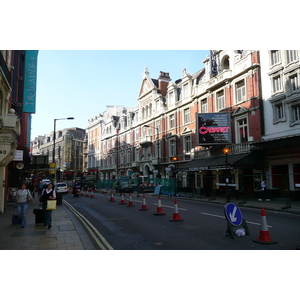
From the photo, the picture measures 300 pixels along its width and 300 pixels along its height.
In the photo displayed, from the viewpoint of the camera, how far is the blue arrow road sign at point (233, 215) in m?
8.14

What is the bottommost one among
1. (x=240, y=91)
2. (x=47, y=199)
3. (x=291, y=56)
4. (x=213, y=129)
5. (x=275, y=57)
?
(x=47, y=199)

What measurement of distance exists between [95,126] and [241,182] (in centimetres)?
5374

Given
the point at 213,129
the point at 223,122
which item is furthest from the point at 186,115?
the point at 223,122

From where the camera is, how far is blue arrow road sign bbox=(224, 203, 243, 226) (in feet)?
26.7

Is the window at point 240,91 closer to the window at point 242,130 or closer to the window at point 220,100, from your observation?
the window at point 242,130

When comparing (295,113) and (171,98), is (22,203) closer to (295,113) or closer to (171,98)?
(295,113)

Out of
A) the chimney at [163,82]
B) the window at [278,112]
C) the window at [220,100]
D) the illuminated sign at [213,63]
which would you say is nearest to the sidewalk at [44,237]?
the window at [278,112]

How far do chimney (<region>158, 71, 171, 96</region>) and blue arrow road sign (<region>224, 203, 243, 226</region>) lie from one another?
37576 millimetres

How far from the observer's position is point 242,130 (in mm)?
26188

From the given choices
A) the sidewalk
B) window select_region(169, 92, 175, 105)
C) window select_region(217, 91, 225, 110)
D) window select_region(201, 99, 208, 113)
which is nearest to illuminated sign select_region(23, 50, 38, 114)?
the sidewalk

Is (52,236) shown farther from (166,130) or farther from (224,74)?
(166,130)

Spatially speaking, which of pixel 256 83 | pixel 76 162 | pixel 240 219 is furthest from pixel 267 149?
pixel 76 162

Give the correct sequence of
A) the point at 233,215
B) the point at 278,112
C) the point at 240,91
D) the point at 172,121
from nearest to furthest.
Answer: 1. the point at 233,215
2. the point at 278,112
3. the point at 240,91
4. the point at 172,121

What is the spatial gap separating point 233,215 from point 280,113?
16.7 metres
